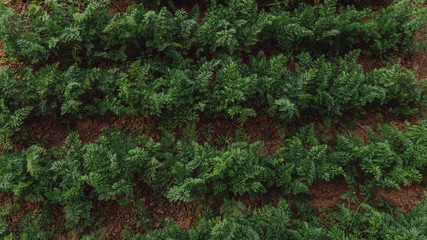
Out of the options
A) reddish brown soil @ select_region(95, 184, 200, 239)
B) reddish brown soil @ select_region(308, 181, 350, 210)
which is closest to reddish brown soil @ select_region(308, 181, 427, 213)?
reddish brown soil @ select_region(308, 181, 350, 210)

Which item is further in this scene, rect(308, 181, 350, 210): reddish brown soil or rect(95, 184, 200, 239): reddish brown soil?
rect(308, 181, 350, 210): reddish brown soil

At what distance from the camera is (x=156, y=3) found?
5379 mm

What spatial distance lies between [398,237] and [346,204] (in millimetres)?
838

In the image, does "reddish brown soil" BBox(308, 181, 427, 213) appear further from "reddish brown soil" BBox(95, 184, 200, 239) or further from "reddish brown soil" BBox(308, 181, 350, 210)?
"reddish brown soil" BBox(95, 184, 200, 239)

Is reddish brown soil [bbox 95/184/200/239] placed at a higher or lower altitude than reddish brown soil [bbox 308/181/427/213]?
higher

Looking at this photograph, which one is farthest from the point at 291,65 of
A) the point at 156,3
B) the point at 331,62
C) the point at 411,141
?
the point at 156,3

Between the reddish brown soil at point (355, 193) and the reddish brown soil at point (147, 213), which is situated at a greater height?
the reddish brown soil at point (147, 213)

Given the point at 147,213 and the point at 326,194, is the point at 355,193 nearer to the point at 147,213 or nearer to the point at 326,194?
the point at 326,194

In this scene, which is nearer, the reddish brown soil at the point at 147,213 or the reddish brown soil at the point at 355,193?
the reddish brown soil at the point at 147,213

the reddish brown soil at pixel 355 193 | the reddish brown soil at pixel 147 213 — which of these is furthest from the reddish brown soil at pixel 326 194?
the reddish brown soil at pixel 147 213

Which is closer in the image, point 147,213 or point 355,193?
point 147,213

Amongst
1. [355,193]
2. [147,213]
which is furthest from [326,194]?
[147,213]

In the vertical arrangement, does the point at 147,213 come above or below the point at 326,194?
above

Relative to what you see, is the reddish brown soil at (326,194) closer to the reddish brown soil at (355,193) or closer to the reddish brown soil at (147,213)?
the reddish brown soil at (355,193)
